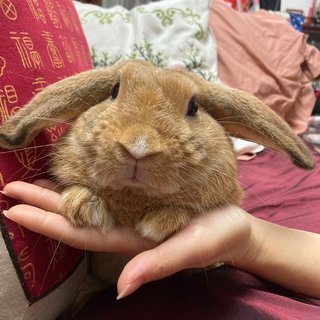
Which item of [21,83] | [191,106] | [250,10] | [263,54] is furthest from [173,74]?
[250,10]

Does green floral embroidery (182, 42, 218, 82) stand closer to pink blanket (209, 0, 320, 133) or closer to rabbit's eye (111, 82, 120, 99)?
pink blanket (209, 0, 320, 133)

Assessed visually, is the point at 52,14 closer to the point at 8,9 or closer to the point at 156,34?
the point at 8,9

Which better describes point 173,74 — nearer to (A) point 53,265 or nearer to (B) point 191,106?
(B) point 191,106

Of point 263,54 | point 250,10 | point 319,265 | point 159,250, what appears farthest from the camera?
point 250,10

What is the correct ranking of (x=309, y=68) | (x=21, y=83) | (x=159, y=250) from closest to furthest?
(x=159, y=250) < (x=21, y=83) < (x=309, y=68)

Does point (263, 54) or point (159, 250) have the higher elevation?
point (159, 250)

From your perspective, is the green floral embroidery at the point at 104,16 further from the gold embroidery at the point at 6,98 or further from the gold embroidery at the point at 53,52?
the gold embroidery at the point at 6,98
